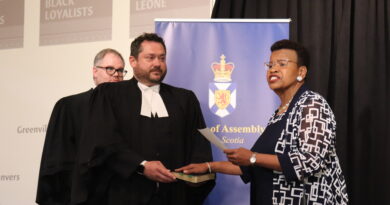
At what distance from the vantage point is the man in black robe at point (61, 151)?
3744 mm

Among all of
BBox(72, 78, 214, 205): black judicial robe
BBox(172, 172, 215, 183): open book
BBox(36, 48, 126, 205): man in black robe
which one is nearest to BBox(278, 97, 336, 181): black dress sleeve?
BBox(172, 172, 215, 183): open book

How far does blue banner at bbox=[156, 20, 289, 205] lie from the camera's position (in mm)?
3996

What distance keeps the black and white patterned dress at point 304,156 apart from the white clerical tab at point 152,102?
2.44 feet

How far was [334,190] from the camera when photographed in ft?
9.05

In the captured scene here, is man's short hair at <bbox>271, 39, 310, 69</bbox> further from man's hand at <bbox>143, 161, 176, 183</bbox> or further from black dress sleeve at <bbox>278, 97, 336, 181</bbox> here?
man's hand at <bbox>143, 161, 176, 183</bbox>

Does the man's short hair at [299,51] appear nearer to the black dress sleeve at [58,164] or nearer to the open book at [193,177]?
the open book at [193,177]

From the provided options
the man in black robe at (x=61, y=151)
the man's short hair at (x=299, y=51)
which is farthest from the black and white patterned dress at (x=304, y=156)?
the man in black robe at (x=61, y=151)

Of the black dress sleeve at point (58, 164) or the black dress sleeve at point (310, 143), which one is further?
the black dress sleeve at point (58, 164)

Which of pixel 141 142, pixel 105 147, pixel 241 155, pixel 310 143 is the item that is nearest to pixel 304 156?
pixel 310 143

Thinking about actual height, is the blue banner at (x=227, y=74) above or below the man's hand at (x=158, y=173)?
above

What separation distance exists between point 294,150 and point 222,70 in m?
1.47

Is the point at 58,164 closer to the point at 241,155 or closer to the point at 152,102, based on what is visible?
the point at 152,102

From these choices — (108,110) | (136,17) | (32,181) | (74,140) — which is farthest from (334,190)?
(32,181)

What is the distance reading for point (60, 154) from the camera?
12.3 ft
